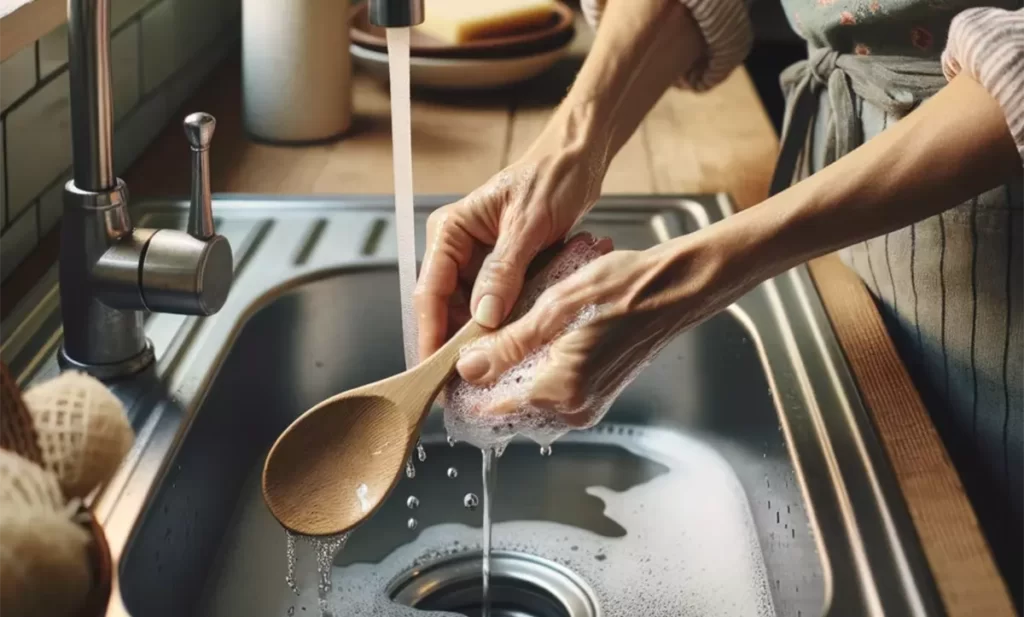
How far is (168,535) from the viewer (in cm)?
64

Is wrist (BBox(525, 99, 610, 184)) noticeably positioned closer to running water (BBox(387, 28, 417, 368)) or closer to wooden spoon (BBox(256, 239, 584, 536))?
running water (BBox(387, 28, 417, 368))

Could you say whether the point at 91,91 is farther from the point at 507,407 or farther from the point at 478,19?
the point at 478,19

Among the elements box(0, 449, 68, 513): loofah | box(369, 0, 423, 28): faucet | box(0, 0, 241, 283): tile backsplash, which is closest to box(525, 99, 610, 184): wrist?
box(369, 0, 423, 28): faucet

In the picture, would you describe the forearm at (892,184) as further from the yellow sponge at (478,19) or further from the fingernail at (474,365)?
the yellow sponge at (478,19)

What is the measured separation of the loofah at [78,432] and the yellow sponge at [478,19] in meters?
0.83

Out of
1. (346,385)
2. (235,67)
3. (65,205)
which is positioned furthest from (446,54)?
(65,205)

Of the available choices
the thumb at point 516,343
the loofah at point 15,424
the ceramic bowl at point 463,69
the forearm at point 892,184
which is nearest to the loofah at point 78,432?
the loofah at point 15,424

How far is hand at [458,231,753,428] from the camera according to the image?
608 millimetres

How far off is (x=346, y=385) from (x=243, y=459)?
111 millimetres

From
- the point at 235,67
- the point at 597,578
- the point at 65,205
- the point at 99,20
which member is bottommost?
the point at 597,578

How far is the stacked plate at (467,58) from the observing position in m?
1.18

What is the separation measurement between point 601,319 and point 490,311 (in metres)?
0.08

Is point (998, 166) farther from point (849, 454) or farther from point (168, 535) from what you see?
point (168, 535)

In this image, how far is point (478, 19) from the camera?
1203 millimetres
